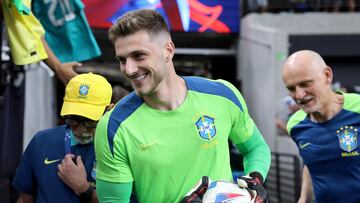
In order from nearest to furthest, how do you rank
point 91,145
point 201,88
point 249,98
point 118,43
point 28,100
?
point 118,43, point 201,88, point 91,145, point 28,100, point 249,98

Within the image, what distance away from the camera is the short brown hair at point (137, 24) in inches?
140

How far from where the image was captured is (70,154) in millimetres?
4473

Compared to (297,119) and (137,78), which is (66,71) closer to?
(137,78)

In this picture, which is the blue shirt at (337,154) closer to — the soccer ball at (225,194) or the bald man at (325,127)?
the bald man at (325,127)

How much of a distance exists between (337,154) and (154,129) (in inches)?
97.0

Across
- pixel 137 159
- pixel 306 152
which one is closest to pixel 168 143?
pixel 137 159

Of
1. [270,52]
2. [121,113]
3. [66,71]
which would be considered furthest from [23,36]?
[270,52]

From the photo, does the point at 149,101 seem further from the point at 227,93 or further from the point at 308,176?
the point at 308,176

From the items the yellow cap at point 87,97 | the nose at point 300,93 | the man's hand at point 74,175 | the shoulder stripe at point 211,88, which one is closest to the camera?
the shoulder stripe at point 211,88

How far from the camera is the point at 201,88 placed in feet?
12.7

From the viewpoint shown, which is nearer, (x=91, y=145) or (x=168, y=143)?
(x=168, y=143)

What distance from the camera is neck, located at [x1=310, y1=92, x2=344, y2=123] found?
558 centimetres

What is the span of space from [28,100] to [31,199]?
8809mm

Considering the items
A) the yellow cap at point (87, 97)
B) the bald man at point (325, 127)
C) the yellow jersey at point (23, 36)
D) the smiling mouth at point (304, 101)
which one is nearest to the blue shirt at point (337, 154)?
the bald man at point (325, 127)
